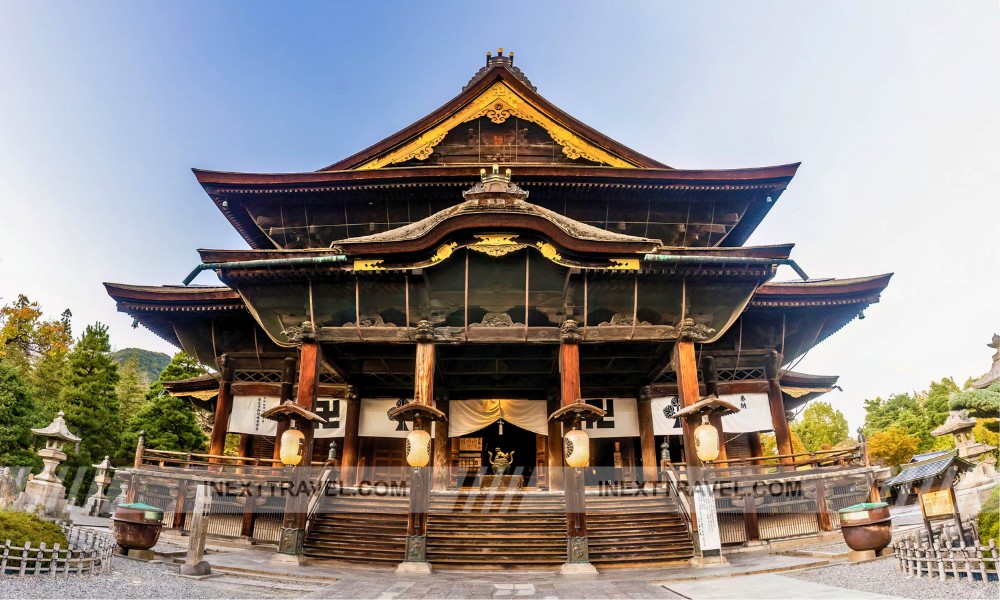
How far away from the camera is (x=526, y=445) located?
71.2 ft

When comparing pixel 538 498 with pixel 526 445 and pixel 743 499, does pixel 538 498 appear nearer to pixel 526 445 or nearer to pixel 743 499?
pixel 743 499

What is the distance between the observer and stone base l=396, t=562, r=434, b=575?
10.8m

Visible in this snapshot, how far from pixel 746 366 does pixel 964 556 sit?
30.7ft

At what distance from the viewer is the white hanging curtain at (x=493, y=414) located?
63.2ft

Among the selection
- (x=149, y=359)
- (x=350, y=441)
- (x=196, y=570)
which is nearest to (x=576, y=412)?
(x=196, y=570)

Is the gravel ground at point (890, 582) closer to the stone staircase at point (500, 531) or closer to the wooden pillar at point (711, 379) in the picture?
the stone staircase at point (500, 531)

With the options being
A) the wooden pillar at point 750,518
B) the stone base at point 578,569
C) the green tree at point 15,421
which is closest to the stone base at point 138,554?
the stone base at point 578,569

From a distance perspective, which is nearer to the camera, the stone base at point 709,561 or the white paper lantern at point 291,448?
the stone base at point 709,561

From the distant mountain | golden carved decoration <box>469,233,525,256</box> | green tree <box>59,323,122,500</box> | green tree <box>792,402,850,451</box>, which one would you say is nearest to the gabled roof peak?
golden carved decoration <box>469,233,525,256</box>

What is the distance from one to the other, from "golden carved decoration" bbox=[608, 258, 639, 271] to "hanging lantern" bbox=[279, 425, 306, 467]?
8580 millimetres

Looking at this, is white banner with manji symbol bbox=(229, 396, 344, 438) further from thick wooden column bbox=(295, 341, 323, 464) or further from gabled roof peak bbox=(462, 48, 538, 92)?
gabled roof peak bbox=(462, 48, 538, 92)

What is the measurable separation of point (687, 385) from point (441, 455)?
953 centimetres

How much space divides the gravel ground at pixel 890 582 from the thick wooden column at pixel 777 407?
6.05 meters

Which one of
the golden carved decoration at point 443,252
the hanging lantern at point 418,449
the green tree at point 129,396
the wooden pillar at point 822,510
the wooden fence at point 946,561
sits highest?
the green tree at point 129,396
